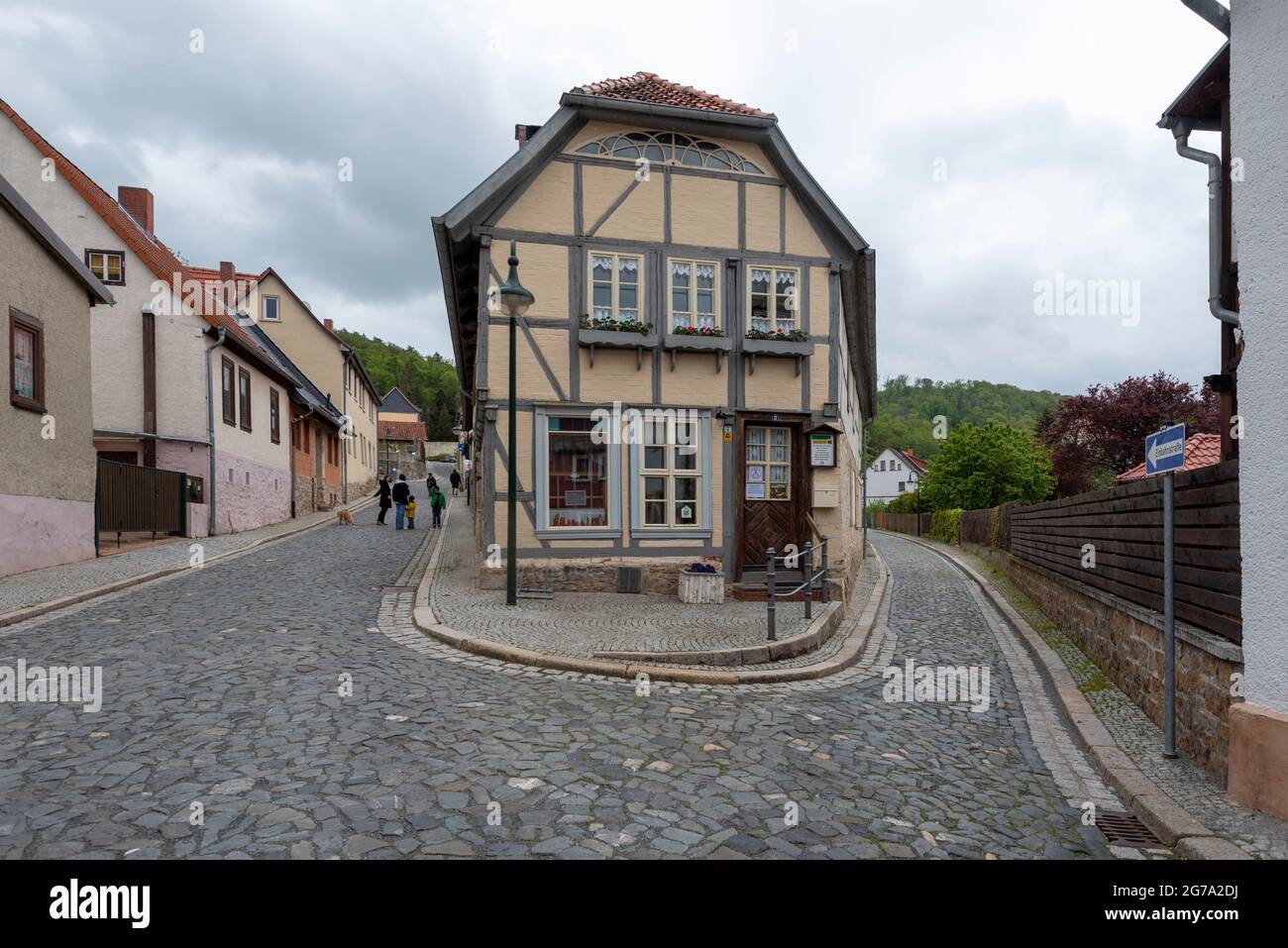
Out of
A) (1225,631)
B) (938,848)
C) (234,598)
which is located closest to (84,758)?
(938,848)

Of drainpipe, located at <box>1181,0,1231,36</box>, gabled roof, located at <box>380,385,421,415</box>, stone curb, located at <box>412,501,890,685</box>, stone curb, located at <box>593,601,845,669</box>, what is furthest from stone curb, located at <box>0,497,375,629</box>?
gabled roof, located at <box>380,385,421,415</box>

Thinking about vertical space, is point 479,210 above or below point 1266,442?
above

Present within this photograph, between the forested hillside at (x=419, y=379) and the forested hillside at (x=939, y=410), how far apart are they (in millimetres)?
53472

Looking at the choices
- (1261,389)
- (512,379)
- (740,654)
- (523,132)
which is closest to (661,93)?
(523,132)

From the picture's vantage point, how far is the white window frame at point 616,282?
1168 cm

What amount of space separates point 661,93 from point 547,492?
273 inches

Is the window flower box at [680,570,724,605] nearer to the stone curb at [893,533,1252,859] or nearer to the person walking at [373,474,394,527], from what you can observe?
the stone curb at [893,533,1252,859]

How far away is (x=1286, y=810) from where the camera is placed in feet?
12.6

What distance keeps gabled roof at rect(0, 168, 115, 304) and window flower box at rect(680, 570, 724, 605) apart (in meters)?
11.9

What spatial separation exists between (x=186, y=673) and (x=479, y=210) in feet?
25.7

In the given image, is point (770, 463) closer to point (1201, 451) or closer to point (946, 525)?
point (1201, 451)

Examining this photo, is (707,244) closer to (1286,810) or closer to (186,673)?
(186,673)

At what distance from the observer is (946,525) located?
1441 inches

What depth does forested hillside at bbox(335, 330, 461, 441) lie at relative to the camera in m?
95.6
